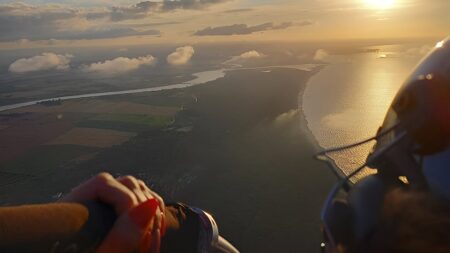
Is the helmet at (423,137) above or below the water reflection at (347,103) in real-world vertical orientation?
above

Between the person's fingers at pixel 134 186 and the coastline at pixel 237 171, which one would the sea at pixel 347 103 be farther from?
the person's fingers at pixel 134 186

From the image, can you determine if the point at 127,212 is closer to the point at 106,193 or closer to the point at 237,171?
the point at 106,193

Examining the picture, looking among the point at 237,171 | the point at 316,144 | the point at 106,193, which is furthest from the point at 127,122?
the point at 106,193

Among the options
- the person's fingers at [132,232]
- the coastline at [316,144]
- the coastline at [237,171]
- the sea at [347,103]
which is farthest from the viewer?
the sea at [347,103]

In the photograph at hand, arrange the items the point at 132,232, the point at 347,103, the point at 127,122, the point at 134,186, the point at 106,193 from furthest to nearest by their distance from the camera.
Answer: the point at 127,122 → the point at 347,103 → the point at 134,186 → the point at 106,193 → the point at 132,232

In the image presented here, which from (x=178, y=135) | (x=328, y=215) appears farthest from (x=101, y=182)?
(x=178, y=135)

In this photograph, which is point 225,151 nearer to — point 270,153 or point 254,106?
point 270,153

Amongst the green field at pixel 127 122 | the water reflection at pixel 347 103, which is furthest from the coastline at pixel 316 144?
the green field at pixel 127 122
